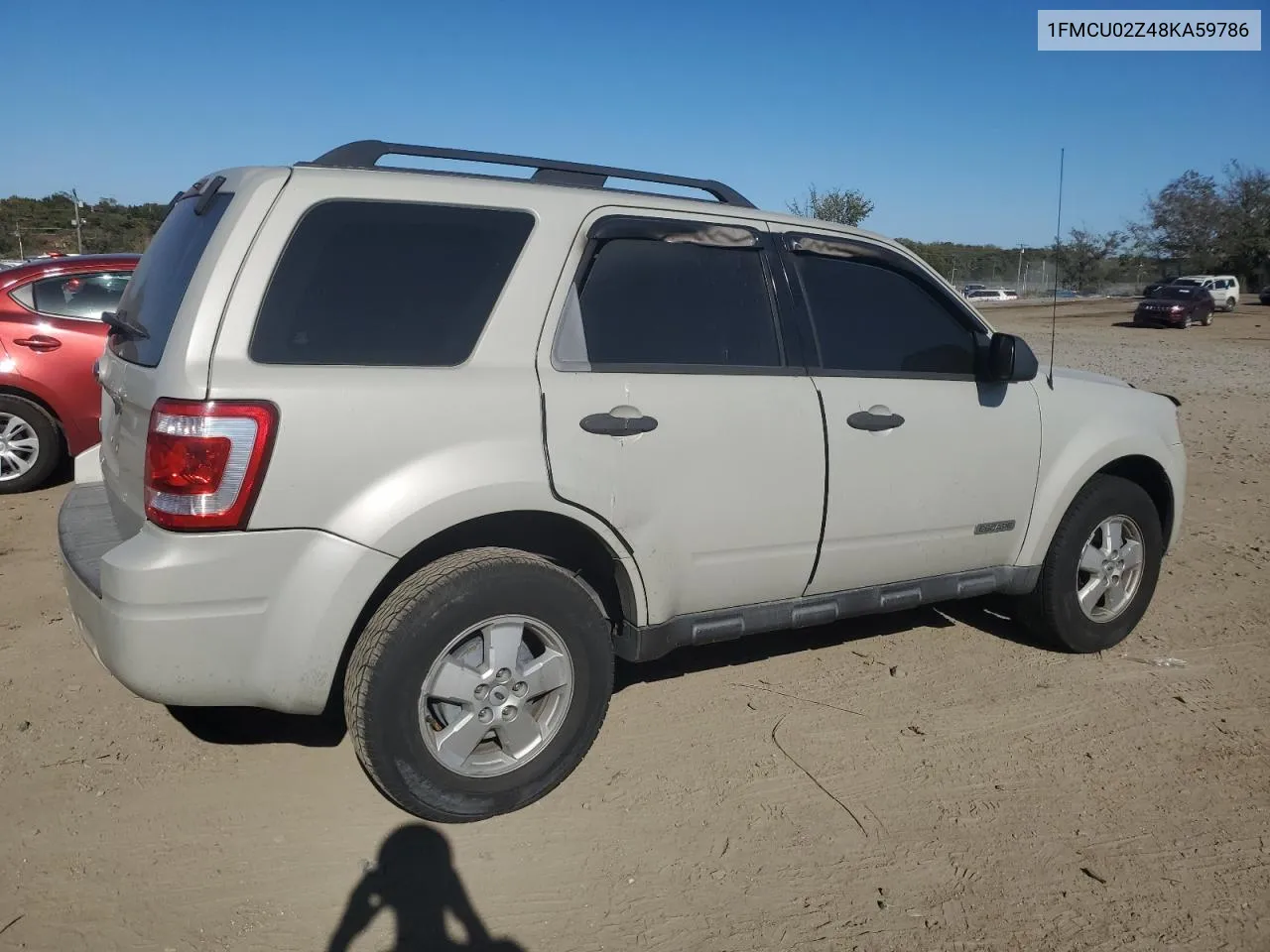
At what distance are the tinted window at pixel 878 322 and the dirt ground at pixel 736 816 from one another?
4.50ft

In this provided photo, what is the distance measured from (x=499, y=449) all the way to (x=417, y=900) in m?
1.28

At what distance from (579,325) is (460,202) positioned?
1.72 ft

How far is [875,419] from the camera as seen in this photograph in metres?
3.74

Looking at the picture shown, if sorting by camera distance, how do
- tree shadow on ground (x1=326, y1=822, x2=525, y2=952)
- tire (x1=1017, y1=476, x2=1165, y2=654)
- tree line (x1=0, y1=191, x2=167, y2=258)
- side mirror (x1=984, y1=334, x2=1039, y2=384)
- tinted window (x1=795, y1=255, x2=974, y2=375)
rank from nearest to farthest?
tree shadow on ground (x1=326, y1=822, x2=525, y2=952)
tinted window (x1=795, y1=255, x2=974, y2=375)
side mirror (x1=984, y1=334, x2=1039, y2=384)
tire (x1=1017, y1=476, x2=1165, y2=654)
tree line (x1=0, y1=191, x2=167, y2=258)

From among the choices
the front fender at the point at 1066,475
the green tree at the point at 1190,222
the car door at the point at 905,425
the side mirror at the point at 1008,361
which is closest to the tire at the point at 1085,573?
the front fender at the point at 1066,475

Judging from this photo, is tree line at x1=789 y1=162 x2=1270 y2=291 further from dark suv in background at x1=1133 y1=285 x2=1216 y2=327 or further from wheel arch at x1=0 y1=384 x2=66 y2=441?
wheel arch at x1=0 y1=384 x2=66 y2=441

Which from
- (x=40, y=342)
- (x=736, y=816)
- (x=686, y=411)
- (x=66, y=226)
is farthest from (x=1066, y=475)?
(x=66, y=226)

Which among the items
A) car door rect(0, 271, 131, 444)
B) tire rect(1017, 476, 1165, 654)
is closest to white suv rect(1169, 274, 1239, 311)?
tire rect(1017, 476, 1165, 654)

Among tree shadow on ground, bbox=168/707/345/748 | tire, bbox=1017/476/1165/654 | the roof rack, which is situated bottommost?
tree shadow on ground, bbox=168/707/345/748

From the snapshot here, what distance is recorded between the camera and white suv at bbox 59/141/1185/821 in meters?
2.74

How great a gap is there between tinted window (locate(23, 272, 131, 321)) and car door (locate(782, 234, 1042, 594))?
18.2 ft

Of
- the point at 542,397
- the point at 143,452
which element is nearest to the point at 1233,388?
the point at 542,397

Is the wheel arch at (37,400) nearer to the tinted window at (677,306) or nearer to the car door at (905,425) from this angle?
the tinted window at (677,306)

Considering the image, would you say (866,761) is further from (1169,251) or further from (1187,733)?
(1169,251)
